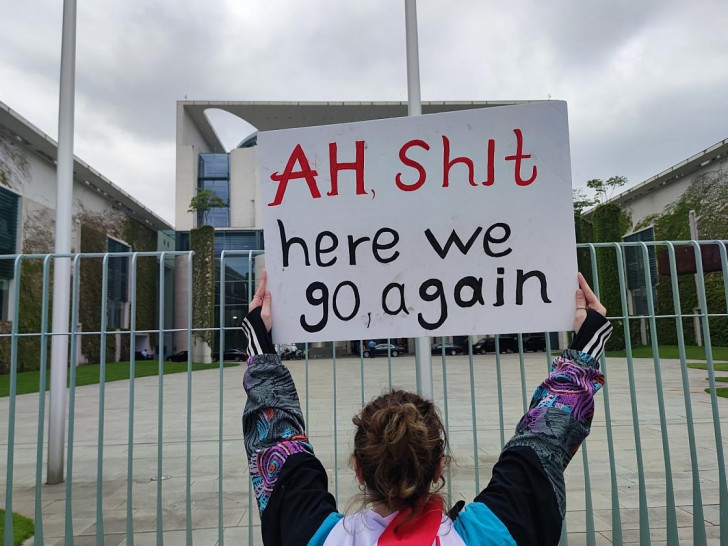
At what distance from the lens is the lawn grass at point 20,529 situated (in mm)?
4175

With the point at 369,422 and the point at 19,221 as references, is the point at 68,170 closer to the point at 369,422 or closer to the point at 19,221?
the point at 369,422

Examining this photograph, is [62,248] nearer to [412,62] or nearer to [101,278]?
[412,62]

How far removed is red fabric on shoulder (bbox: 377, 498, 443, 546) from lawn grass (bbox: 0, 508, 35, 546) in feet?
14.6

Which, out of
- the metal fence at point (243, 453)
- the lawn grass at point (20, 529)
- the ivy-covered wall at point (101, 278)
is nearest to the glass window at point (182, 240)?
the ivy-covered wall at point (101, 278)

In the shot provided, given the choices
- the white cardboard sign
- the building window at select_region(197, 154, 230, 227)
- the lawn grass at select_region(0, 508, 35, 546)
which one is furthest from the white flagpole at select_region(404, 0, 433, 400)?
the building window at select_region(197, 154, 230, 227)

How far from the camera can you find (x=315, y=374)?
20141 millimetres

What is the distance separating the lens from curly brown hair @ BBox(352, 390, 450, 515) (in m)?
1.03

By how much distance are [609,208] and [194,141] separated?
38.1 meters

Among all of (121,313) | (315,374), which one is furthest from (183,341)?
(315,374)

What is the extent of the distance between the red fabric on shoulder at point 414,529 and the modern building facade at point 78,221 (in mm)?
17895

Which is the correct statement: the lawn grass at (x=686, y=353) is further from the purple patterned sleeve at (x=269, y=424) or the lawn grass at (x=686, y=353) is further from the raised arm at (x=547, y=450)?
the purple patterned sleeve at (x=269, y=424)


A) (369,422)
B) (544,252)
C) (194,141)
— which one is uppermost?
(194,141)

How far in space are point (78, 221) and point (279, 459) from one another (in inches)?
1169

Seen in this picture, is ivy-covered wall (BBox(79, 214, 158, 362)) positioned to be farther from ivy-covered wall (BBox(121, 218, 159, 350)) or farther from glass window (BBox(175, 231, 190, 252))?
glass window (BBox(175, 231, 190, 252))
